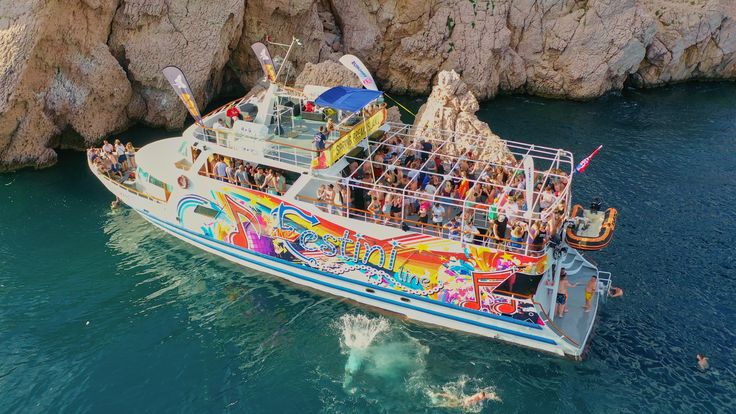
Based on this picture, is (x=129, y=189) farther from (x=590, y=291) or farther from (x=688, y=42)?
(x=688, y=42)

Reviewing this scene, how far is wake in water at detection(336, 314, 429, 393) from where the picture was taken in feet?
56.8

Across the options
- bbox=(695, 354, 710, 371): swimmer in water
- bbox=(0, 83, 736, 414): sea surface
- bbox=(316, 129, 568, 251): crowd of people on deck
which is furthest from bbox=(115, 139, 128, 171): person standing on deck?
bbox=(695, 354, 710, 371): swimmer in water

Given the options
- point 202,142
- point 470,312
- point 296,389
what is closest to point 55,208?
point 202,142

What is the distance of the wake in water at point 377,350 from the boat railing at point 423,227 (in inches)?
131

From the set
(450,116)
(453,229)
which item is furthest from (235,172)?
(450,116)

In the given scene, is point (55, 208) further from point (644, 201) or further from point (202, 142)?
point (644, 201)

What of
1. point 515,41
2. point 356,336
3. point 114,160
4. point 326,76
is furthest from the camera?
point 515,41

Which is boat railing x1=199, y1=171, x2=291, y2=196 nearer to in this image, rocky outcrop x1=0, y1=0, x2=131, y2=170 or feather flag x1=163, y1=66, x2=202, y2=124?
feather flag x1=163, y1=66, x2=202, y2=124

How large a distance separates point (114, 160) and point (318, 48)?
17.1 metres

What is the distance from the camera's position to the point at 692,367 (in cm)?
1758

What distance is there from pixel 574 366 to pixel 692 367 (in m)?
3.43

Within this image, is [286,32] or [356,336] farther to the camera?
[286,32]

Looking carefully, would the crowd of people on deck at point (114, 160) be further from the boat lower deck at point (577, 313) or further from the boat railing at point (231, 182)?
the boat lower deck at point (577, 313)

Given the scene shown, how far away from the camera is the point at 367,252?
746 inches
